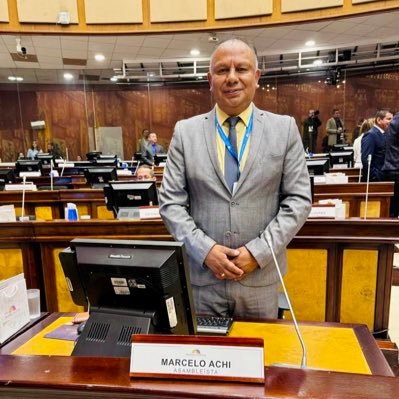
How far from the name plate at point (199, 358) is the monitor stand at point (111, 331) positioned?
0.55 feet

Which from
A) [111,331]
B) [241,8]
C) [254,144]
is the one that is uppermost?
[241,8]

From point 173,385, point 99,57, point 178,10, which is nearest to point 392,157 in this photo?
point 178,10

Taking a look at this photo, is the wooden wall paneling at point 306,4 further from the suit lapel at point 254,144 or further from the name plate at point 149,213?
the suit lapel at point 254,144

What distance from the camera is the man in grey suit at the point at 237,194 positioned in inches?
46.6


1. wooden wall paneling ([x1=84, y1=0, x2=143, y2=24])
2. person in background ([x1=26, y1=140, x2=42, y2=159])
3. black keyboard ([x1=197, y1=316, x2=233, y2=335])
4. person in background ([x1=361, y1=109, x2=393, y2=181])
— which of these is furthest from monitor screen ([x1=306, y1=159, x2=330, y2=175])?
person in background ([x1=26, y1=140, x2=42, y2=159])

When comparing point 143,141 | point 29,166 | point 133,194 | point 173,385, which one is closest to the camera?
point 173,385

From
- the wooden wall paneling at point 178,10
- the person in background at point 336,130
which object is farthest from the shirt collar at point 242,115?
the person in background at point 336,130

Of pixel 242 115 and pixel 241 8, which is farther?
pixel 241 8

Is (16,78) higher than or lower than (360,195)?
higher

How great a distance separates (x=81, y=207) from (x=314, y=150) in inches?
282

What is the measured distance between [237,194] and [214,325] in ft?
1.42

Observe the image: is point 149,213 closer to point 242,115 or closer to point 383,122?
point 242,115

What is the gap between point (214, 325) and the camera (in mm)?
1146

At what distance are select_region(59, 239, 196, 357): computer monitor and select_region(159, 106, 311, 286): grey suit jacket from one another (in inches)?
12.3
